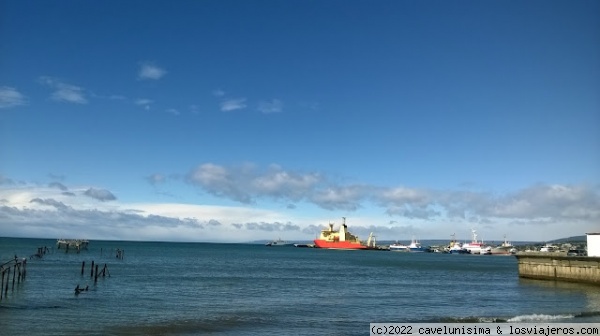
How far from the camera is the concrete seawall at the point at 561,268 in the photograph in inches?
1759

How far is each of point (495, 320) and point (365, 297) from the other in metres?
13.7

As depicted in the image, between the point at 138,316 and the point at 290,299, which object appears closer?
the point at 138,316

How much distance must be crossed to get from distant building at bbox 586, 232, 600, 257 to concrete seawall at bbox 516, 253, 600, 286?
1.45m

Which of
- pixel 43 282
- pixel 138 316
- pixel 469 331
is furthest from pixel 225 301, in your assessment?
pixel 43 282

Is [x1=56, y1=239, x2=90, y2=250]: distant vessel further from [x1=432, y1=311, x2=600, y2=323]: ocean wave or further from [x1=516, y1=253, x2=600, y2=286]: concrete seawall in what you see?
[x1=432, y1=311, x2=600, y2=323]: ocean wave

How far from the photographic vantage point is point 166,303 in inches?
1377

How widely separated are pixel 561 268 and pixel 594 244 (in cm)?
445

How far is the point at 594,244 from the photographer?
46.6 metres

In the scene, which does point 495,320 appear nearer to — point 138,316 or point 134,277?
point 138,316

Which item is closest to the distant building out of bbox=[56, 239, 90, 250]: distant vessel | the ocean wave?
the ocean wave

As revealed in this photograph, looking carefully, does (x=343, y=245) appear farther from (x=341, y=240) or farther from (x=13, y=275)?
(x=13, y=275)

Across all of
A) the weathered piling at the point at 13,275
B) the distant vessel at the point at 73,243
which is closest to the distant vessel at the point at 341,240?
the distant vessel at the point at 73,243

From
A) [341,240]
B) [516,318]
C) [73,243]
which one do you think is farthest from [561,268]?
[341,240]

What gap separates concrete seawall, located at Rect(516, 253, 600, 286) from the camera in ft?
147
